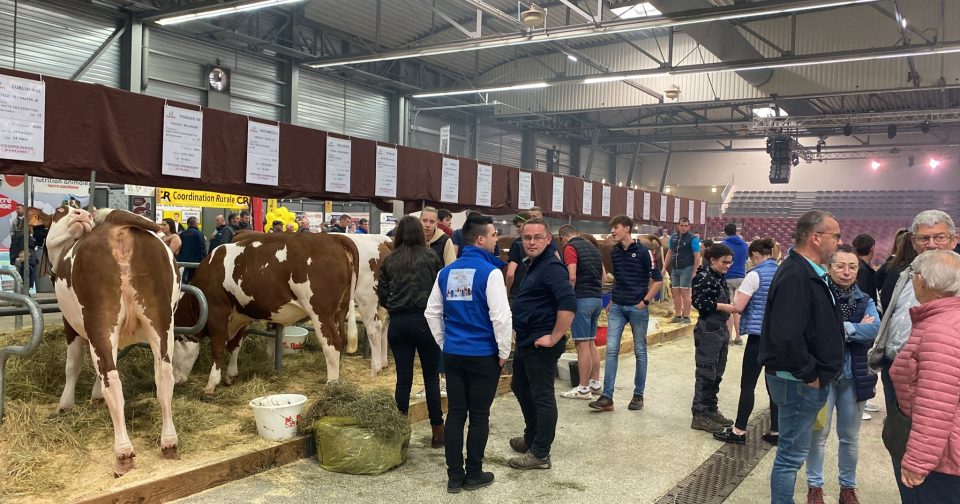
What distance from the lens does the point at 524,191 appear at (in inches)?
452

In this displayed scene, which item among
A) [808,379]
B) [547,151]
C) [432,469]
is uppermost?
[547,151]

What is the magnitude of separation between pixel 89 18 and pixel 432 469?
12.9 metres

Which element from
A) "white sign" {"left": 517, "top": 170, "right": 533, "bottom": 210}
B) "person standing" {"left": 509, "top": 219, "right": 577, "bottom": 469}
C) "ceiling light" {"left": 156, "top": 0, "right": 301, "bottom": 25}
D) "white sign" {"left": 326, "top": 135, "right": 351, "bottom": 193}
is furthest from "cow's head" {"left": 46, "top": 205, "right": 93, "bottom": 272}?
"white sign" {"left": 517, "top": 170, "right": 533, "bottom": 210}

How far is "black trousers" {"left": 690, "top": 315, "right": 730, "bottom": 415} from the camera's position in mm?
5438

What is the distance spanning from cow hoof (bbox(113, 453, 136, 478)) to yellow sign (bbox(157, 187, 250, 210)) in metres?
9.42

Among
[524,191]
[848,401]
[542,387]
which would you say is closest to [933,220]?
[848,401]

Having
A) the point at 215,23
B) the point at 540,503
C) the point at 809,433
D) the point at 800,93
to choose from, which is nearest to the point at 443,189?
the point at 540,503

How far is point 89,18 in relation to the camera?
13.1 metres

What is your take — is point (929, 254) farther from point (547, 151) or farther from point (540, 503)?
point (547, 151)

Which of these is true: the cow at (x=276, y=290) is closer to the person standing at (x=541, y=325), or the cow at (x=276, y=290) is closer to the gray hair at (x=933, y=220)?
the person standing at (x=541, y=325)

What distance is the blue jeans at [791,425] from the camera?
3.38 m

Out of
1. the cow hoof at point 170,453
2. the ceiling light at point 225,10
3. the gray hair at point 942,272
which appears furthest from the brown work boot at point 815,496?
the ceiling light at point 225,10

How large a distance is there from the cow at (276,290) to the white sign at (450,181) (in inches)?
148

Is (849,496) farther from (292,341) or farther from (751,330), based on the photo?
(292,341)
